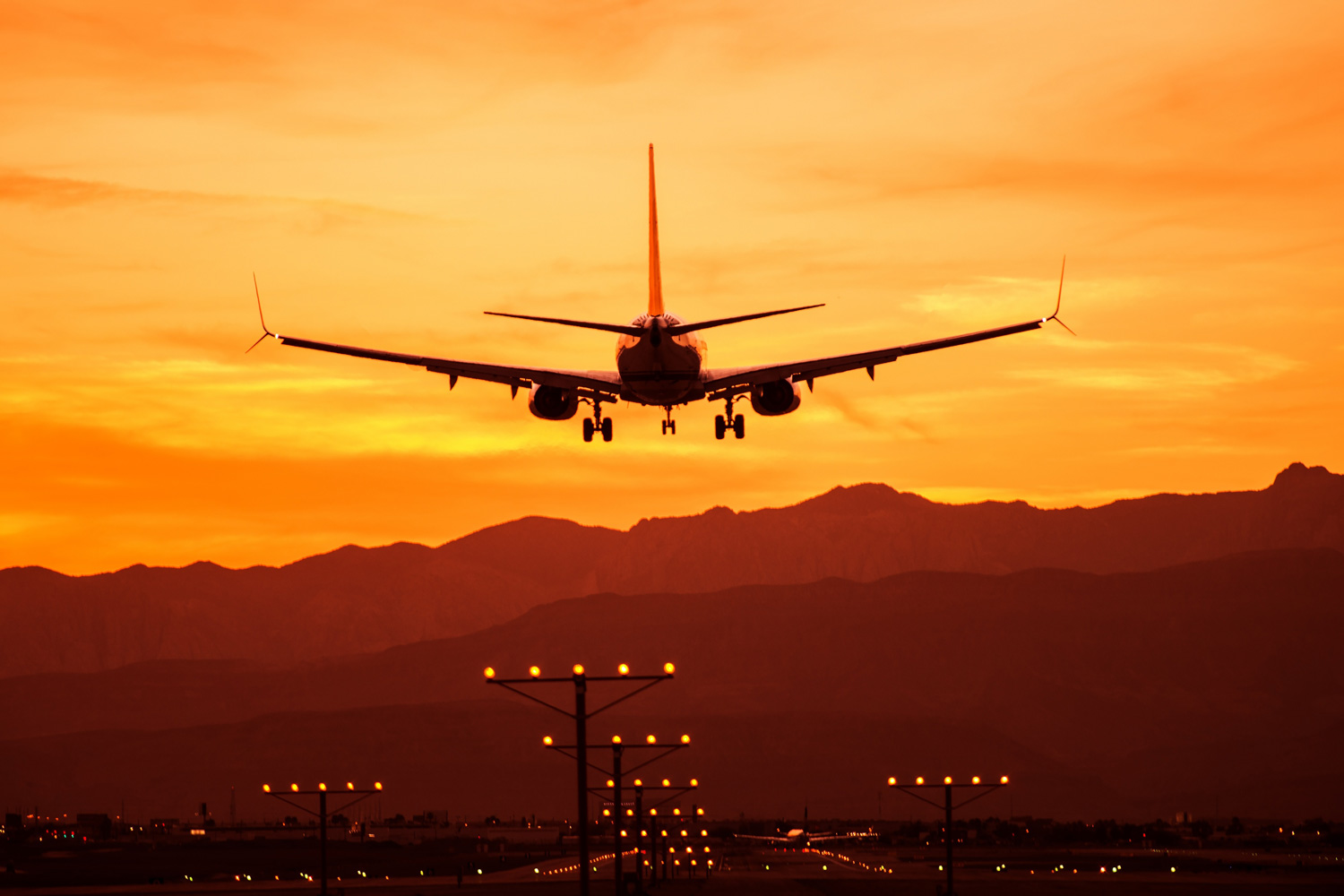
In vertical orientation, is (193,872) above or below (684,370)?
below

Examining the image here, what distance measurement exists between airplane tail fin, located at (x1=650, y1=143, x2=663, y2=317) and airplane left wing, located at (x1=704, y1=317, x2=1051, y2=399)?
13.8 feet

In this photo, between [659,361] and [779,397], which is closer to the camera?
[659,361]

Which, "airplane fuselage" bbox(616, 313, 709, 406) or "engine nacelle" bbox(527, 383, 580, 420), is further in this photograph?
"engine nacelle" bbox(527, 383, 580, 420)

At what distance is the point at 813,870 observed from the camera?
188 m

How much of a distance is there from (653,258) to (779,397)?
9.07 metres

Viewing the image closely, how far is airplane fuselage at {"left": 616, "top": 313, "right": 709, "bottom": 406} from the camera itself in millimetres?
79125

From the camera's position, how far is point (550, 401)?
282 ft

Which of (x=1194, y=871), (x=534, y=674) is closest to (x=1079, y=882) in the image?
(x=1194, y=871)

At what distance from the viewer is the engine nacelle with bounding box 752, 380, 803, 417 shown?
85.5 m

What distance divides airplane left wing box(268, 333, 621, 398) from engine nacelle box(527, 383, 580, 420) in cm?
200

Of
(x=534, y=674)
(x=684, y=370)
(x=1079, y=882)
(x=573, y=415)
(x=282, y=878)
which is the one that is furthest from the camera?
(x=282, y=878)

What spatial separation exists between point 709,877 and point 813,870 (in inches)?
939

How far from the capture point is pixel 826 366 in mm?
82438

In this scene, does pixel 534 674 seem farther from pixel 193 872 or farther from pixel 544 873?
pixel 193 872
